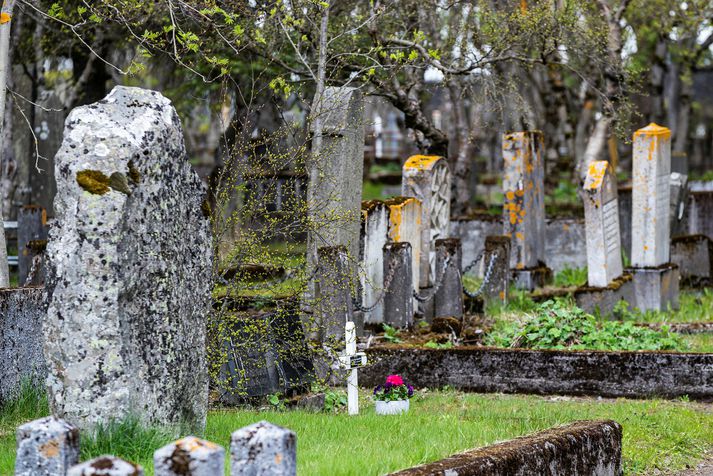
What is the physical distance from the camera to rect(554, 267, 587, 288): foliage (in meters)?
17.9

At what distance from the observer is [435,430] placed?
7703mm

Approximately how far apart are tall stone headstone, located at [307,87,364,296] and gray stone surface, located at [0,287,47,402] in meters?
3.42

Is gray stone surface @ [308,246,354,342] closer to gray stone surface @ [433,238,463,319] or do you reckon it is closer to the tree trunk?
gray stone surface @ [433,238,463,319]

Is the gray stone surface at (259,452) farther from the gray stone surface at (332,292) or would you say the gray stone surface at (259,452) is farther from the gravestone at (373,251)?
the gravestone at (373,251)

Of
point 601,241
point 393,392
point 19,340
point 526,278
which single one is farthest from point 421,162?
point 19,340

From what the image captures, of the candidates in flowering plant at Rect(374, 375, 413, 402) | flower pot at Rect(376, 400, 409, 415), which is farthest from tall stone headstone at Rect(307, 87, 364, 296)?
flower pot at Rect(376, 400, 409, 415)

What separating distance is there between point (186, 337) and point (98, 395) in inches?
27.6

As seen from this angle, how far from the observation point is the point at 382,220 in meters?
13.7

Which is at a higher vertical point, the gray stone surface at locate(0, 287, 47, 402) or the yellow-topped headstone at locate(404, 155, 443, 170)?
the yellow-topped headstone at locate(404, 155, 443, 170)

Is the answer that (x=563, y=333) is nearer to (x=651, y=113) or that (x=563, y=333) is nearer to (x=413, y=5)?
(x=413, y=5)

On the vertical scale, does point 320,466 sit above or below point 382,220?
below

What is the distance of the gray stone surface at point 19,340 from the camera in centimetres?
819

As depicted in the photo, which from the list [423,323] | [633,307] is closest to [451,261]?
[423,323]

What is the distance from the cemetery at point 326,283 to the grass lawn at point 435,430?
3 cm
